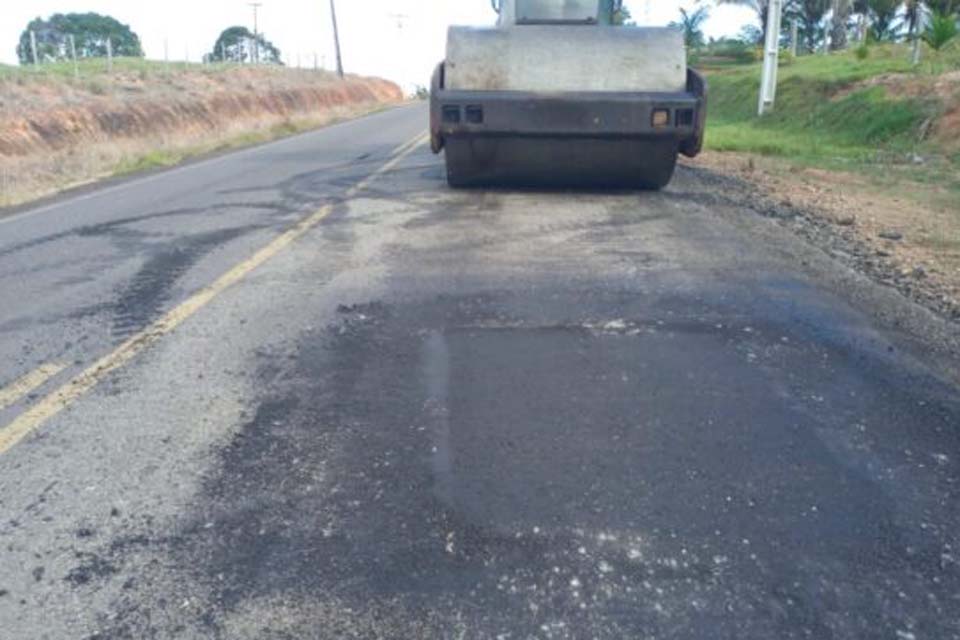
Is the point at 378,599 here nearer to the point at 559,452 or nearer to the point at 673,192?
the point at 559,452

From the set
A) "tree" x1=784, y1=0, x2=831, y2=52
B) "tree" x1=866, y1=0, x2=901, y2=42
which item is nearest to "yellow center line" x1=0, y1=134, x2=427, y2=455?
"tree" x1=866, y1=0, x2=901, y2=42

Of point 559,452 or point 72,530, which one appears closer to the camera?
point 72,530

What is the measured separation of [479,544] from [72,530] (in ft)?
4.78

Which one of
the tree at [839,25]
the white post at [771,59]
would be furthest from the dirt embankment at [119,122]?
the tree at [839,25]

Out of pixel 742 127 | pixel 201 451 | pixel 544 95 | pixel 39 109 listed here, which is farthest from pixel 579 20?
pixel 39 109

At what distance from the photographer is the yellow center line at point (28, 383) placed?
14.5ft

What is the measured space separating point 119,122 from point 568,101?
66.8 ft

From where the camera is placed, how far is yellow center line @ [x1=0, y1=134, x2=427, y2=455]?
13.5 ft

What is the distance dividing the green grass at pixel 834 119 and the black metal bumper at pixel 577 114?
6275 mm

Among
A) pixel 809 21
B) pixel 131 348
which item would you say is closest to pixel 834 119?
pixel 131 348

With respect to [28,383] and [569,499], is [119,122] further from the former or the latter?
[569,499]

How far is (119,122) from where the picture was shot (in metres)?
26.0

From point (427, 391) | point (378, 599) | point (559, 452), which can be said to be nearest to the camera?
point (378, 599)

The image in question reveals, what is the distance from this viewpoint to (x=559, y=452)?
3.74 meters
